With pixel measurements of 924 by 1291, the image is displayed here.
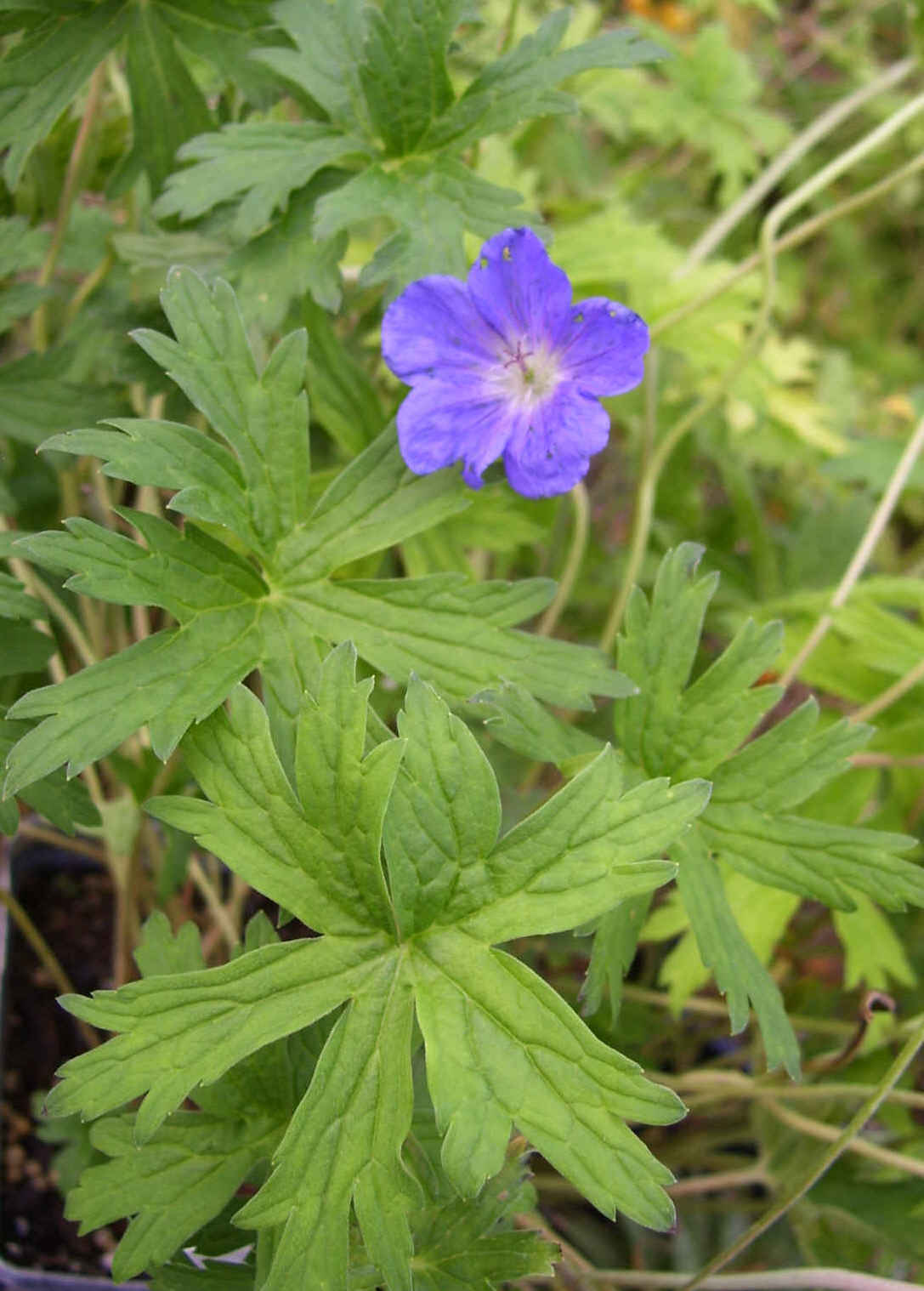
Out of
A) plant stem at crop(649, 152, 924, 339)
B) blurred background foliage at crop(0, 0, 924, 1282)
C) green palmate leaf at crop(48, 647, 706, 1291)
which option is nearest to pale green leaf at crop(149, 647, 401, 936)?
green palmate leaf at crop(48, 647, 706, 1291)

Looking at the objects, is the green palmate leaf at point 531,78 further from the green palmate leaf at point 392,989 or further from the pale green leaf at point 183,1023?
the pale green leaf at point 183,1023

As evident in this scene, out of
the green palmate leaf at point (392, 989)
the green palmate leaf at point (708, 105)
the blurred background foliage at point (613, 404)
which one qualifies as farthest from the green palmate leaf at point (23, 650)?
the green palmate leaf at point (708, 105)

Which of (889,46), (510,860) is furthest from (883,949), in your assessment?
(889,46)

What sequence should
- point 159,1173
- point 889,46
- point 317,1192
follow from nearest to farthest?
point 317,1192
point 159,1173
point 889,46

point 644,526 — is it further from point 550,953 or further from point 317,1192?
point 317,1192

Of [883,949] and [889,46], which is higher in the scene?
[889,46]

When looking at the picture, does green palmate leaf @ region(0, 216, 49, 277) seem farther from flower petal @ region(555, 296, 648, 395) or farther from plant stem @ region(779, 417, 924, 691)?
plant stem @ region(779, 417, 924, 691)

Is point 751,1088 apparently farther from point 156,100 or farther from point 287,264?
point 156,100

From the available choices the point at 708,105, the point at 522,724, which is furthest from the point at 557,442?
the point at 708,105
